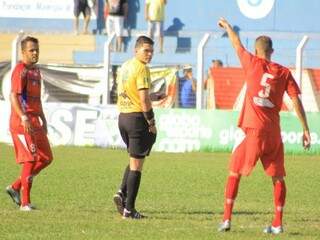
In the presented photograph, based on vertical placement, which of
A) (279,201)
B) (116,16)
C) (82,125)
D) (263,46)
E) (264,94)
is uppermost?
(116,16)

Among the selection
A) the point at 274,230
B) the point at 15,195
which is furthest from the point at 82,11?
the point at 274,230

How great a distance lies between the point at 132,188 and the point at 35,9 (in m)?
24.9

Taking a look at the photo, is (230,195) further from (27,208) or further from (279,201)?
(27,208)

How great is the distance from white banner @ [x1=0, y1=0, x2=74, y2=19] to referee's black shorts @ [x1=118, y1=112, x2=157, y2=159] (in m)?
24.4

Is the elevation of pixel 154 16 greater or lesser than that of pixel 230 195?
greater

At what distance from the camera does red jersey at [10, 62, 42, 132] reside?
13.6 metres

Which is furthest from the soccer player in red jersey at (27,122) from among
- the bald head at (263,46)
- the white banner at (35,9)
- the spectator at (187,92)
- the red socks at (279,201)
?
the white banner at (35,9)

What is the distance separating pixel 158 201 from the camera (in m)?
15.1

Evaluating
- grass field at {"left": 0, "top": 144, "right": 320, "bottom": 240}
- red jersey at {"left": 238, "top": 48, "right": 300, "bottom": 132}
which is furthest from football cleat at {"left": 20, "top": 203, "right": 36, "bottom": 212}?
red jersey at {"left": 238, "top": 48, "right": 300, "bottom": 132}

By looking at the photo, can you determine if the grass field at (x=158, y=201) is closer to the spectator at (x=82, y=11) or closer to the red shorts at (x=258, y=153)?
the red shorts at (x=258, y=153)

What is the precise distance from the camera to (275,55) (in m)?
28.8

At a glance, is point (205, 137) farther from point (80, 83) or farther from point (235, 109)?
point (80, 83)

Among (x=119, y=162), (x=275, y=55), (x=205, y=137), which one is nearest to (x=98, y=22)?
(x=275, y=55)

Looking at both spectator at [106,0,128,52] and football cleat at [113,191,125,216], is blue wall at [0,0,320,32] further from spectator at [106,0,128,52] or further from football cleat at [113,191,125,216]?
football cleat at [113,191,125,216]
